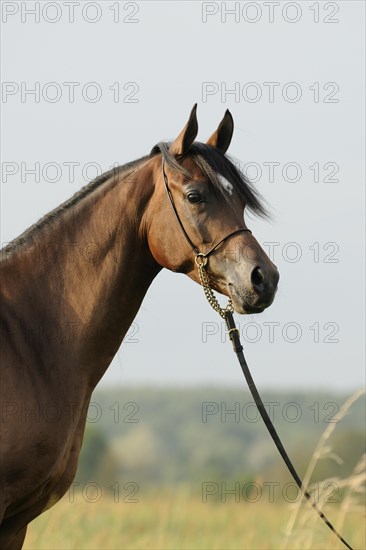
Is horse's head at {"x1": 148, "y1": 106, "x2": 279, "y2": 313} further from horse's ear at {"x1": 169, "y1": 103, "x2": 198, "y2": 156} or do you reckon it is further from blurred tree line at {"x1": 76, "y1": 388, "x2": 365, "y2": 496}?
blurred tree line at {"x1": 76, "y1": 388, "x2": 365, "y2": 496}

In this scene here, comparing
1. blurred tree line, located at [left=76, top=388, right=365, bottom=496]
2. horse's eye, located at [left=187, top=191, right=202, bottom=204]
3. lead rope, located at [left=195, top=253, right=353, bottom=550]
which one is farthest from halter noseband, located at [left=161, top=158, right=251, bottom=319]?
blurred tree line, located at [left=76, top=388, right=365, bottom=496]

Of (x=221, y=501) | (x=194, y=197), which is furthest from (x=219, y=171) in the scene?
(x=221, y=501)

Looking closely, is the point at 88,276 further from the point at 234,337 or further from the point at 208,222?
the point at 234,337

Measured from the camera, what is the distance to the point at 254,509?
44.0 feet

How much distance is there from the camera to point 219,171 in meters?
5.40

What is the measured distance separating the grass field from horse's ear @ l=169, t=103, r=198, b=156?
8.74 ft

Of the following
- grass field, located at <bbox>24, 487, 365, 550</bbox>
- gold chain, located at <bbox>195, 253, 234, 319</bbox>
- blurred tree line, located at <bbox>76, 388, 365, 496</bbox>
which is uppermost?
gold chain, located at <bbox>195, 253, 234, 319</bbox>

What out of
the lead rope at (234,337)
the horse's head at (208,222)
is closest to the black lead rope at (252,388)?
the lead rope at (234,337)

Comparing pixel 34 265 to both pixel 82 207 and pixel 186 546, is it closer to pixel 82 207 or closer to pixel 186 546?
pixel 82 207

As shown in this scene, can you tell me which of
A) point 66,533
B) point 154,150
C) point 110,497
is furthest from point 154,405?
point 154,150

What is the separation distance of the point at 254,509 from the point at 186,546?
443 cm

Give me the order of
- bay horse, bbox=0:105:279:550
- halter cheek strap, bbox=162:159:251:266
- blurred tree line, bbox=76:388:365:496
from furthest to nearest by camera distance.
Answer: blurred tree line, bbox=76:388:365:496 → halter cheek strap, bbox=162:159:251:266 → bay horse, bbox=0:105:279:550

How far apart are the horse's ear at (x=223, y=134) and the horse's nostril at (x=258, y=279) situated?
1.04m

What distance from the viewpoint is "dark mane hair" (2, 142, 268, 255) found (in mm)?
5402
